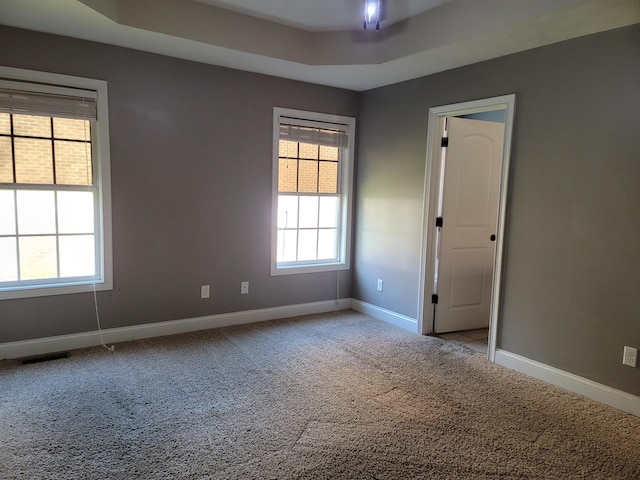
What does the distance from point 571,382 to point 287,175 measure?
10.1ft

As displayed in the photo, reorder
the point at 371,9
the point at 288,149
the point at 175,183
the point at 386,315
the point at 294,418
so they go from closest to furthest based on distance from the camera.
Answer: the point at 294,418 → the point at 371,9 → the point at 175,183 → the point at 288,149 → the point at 386,315

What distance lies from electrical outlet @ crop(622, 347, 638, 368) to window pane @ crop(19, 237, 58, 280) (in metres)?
4.16

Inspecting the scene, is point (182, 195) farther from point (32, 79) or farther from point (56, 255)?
point (32, 79)

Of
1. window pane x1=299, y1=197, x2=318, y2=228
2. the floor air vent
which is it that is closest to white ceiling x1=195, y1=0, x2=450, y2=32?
window pane x1=299, y1=197, x2=318, y2=228

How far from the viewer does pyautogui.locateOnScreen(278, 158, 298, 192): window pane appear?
14.3 ft

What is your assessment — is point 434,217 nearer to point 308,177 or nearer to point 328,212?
point 328,212

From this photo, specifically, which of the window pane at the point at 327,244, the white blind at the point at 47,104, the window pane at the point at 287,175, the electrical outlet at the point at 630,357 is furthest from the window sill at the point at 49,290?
the electrical outlet at the point at 630,357

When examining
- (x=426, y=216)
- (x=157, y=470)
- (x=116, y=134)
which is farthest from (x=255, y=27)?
(x=157, y=470)

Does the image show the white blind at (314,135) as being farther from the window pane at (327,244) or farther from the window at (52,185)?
the window at (52,185)

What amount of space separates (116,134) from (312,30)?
186 centimetres

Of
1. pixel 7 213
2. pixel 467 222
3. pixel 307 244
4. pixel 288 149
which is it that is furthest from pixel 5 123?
pixel 467 222

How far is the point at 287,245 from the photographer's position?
454 centimetres

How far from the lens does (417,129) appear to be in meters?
4.10

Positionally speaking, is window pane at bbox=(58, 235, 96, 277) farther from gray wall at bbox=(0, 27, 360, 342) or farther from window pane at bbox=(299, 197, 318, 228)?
window pane at bbox=(299, 197, 318, 228)
